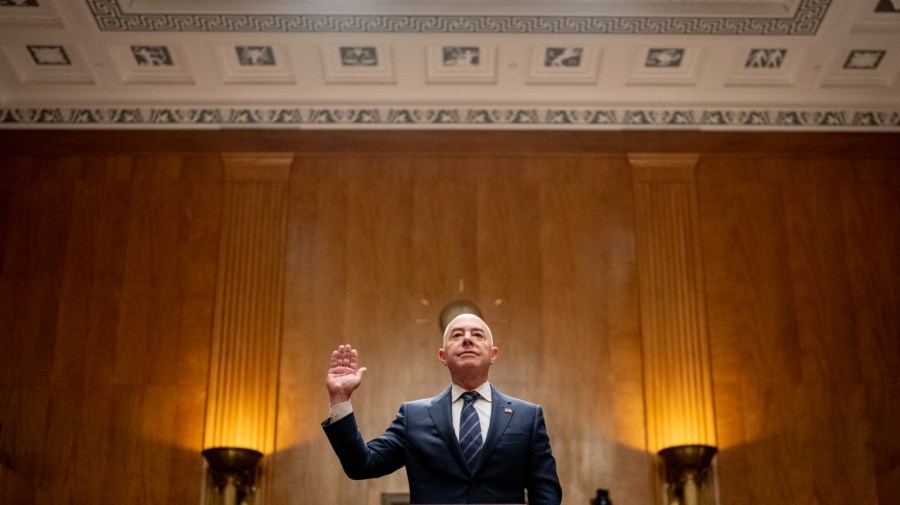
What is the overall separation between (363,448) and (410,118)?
5.67 metres

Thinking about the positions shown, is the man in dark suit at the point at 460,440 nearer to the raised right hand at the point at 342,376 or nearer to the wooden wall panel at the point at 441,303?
the raised right hand at the point at 342,376

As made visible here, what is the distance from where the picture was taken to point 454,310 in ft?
25.9

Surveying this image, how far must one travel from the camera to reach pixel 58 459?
7.62m

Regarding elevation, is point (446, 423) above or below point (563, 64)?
below

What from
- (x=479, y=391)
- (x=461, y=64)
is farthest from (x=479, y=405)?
(x=461, y=64)

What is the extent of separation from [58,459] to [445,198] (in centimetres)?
374

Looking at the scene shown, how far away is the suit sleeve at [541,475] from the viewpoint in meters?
3.32

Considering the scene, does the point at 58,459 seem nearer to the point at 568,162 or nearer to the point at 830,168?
the point at 568,162

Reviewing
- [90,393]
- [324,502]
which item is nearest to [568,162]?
[324,502]

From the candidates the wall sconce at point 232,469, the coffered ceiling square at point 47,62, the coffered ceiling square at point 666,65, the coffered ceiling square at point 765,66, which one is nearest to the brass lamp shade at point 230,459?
the wall sconce at point 232,469

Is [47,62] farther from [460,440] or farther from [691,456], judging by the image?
[460,440]

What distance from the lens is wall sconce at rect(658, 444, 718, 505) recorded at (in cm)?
738

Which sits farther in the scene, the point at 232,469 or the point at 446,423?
the point at 232,469

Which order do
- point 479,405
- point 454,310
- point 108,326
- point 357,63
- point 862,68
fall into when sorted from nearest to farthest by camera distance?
point 479,405
point 454,310
point 108,326
point 357,63
point 862,68
